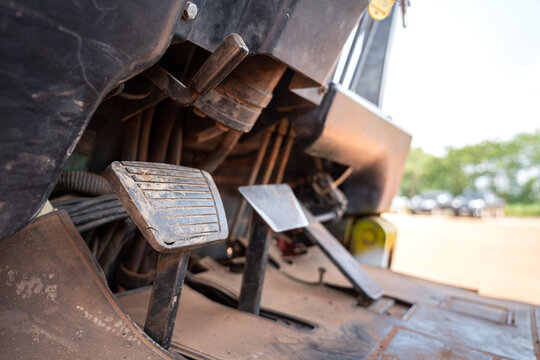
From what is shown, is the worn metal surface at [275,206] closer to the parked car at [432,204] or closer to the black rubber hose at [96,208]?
the black rubber hose at [96,208]

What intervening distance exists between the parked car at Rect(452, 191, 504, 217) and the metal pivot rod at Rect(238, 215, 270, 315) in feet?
67.2

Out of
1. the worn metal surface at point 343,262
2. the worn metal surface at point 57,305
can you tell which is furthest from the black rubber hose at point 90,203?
the worn metal surface at point 343,262

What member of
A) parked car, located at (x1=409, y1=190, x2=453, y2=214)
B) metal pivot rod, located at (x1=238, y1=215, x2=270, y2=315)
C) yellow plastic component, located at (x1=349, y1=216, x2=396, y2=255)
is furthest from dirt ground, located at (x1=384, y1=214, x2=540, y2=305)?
parked car, located at (x1=409, y1=190, x2=453, y2=214)

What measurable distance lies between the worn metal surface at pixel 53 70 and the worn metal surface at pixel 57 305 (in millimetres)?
290

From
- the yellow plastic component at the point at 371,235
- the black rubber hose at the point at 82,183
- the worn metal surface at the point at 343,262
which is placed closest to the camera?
the black rubber hose at the point at 82,183

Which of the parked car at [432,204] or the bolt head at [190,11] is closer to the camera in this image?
the bolt head at [190,11]

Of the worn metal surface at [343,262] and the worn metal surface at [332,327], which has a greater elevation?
the worn metal surface at [343,262]

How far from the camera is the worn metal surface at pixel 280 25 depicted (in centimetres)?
107

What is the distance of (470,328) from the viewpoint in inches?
69.9

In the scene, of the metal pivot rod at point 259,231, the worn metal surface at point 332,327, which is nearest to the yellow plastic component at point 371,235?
the worn metal surface at point 332,327

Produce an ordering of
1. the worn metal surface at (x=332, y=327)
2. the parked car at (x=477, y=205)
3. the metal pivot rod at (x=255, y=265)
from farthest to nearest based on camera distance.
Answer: the parked car at (x=477, y=205)
the metal pivot rod at (x=255, y=265)
the worn metal surface at (x=332, y=327)

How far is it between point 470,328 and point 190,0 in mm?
1840

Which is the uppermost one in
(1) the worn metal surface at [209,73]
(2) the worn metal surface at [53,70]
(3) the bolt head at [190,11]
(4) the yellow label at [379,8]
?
(4) the yellow label at [379,8]

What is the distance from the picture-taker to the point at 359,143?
2393 millimetres
